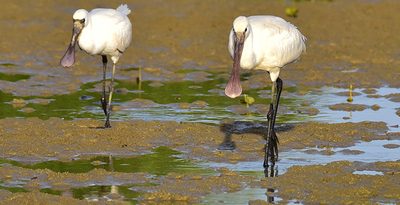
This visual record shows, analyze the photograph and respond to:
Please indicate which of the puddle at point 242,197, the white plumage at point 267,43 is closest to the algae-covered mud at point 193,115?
the puddle at point 242,197

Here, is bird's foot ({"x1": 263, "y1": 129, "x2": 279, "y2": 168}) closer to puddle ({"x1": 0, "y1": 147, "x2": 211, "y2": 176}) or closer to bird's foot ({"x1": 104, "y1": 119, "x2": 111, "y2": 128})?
puddle ({"x1": 0, "y1": 147, "x2": 211, "y2": 176})

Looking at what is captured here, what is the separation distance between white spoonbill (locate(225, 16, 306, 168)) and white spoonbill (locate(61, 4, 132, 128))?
2493 millimetres

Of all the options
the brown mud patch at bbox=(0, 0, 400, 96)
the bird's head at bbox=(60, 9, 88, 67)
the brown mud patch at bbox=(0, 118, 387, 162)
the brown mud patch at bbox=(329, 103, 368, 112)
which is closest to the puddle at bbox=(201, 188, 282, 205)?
the brown mud patch at bbox=(0, 118, 387, 162)

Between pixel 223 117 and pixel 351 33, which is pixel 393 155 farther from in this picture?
pixel 351 33

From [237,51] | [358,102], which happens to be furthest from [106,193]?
[358,102]

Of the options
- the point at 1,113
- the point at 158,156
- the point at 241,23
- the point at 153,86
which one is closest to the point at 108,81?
the point at 153,86

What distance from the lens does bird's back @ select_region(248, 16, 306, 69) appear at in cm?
A: 1171

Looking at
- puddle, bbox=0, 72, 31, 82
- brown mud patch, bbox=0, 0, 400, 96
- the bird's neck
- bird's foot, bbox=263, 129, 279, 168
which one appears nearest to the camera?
the bird's neck

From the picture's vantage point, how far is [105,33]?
1388 centimetres

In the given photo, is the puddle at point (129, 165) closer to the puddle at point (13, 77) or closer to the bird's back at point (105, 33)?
the bird's back at point (105, 33)

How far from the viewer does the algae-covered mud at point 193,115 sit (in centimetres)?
1068

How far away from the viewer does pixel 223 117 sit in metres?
14.5

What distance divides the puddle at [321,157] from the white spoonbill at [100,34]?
96.7 inches

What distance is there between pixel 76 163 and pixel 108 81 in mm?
5343
